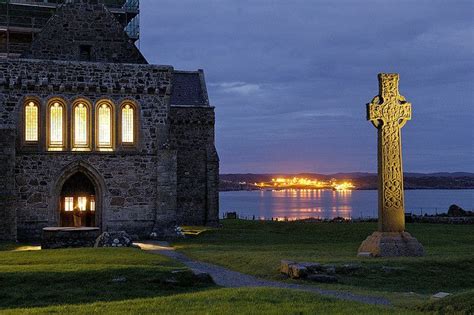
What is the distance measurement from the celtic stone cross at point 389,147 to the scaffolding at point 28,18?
3707 cm

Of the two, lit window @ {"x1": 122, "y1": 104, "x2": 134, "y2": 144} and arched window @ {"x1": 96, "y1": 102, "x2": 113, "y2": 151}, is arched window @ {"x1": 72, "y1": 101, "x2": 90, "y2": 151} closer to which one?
arched window @ {"x1": 96, "y1": 102, "x2": 113, "y2": 151}

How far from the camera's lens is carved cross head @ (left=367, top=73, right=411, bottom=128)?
85.0 ft

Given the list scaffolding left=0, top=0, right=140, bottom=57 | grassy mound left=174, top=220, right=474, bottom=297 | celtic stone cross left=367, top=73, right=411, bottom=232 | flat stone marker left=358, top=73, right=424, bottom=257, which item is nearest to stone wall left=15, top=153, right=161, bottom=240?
grassy mound left=174, top=220, right=474, bottom=297

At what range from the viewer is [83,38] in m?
42.3

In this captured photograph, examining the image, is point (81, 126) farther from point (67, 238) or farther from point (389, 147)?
point (389, 147)

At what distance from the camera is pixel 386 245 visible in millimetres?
24625

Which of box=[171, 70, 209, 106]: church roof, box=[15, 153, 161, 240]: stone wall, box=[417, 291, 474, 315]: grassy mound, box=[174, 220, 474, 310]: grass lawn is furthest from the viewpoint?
box=[171, 70, 209, 106]: church roof

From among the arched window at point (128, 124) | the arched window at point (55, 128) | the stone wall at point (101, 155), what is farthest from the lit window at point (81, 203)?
the arched window at point (128, 124)

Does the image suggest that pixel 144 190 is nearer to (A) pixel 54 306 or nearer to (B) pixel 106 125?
(B) pixel 106 125

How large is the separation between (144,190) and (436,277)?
2227cm

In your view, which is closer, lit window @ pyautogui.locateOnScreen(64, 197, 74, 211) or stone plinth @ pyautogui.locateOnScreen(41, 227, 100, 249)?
stone plinth @ pyautogui.locateOnScreen(41, 227, 100, 249)

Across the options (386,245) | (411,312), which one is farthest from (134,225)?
(411,312)

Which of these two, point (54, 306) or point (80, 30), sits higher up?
point (80, 30)

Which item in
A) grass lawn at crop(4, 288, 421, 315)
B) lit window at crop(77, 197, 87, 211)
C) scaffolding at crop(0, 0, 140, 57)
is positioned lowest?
grass lawn at crop(4, 288, 421, 315)
